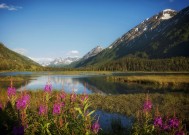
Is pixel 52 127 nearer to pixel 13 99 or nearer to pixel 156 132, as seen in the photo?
pixel 13 99

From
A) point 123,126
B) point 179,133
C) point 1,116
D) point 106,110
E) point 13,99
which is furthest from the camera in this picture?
point 106,110

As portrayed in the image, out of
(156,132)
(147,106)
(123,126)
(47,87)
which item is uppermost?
(47,87)

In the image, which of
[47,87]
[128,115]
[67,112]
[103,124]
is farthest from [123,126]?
[47,87]

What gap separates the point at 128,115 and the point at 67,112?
386 inches

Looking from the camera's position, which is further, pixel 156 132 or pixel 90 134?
pixel 156 132

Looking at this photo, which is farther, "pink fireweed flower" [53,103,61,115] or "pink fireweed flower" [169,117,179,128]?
"pink fireweed flower" [53,103,61,115]

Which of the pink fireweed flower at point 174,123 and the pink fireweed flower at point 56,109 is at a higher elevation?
the pink fireweed flower at point 56,109

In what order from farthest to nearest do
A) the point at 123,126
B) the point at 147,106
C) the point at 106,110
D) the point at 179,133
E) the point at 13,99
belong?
the point at 106,110, the point at 123,126, the point at 13,99, the point at 147,106, the point at 179,133

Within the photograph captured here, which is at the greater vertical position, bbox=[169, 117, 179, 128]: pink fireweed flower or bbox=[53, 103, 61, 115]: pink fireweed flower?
bbox=[53, 103, 61, 115]: pink fireweed flower

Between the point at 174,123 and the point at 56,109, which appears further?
the point at 56,109

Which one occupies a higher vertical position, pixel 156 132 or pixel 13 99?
pixel 13 99

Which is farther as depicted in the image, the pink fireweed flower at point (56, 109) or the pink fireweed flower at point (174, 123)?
the pink fireweed flower at point (56, 109)

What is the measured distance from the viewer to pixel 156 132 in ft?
30.9

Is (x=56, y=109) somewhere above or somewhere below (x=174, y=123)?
above
